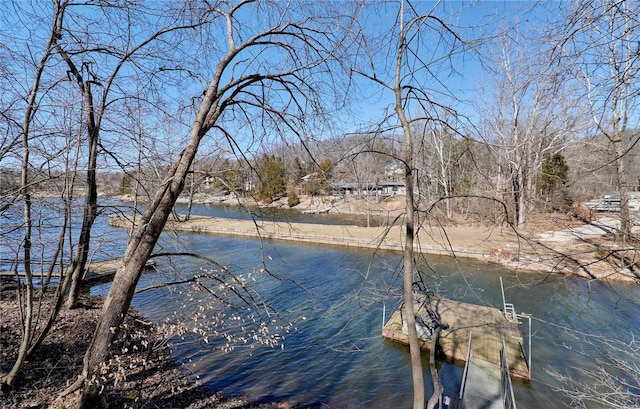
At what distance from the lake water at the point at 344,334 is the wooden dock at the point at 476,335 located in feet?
1.13

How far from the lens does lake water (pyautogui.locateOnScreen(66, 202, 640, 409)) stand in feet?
22.2

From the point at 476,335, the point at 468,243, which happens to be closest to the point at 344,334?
the point at 476,335

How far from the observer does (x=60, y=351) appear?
667 cm

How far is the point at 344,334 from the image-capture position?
31.2 feet

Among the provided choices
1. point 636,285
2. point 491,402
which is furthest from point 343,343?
point 636,285

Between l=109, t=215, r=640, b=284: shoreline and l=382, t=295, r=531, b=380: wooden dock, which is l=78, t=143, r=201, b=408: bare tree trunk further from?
l=109, t=215, r=640, b=284: shoreline

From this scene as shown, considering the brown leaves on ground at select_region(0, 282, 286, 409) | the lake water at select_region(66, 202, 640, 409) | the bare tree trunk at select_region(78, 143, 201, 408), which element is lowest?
the lake water at select_region(66, 202, 640, 409)

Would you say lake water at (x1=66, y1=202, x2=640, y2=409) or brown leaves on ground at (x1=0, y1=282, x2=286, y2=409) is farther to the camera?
lake water at (x1=66, y1=202, x2=640, y2=409)

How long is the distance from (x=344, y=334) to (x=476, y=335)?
3630 millimetres

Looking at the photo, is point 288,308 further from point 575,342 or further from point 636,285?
point 636,285

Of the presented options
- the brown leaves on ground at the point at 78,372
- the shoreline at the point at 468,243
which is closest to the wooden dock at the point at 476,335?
the shoreline at the point at 468,243

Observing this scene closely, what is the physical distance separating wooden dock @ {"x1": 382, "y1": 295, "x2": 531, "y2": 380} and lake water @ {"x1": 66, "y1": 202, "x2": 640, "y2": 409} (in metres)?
0.34

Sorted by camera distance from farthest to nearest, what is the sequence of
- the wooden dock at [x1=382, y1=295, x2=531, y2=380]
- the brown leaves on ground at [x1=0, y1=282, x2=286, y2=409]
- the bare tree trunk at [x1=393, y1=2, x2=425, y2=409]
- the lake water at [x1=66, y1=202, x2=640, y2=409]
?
the wooden dock at [x1=382, y1=295, x2=531, y2=380] → the lake water at [x1=66, y1=202, x2=640, y2=409] → the brown leaves on ground at [x1=0, y1=282, x2=286, y2=409] → the bare tree trunk at [x1=393, y1=2, x2=425, y2=409]

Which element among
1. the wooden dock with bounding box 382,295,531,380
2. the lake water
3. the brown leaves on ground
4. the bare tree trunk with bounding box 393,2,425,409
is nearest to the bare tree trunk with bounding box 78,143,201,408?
the brown leaves on ground
